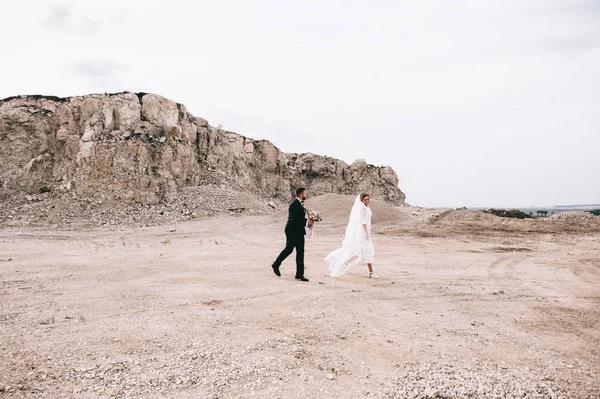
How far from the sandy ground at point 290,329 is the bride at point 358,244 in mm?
342

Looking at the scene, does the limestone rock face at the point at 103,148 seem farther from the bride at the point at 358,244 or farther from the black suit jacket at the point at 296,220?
the bride at the point at 358,244

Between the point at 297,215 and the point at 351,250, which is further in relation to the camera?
the point at 351,250

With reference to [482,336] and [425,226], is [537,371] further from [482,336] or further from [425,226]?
[425,226]

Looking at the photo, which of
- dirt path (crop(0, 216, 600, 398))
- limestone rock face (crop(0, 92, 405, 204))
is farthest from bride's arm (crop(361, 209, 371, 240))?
limestone rock face (crop(0, 92, 405, 204))

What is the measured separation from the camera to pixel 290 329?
227 inches

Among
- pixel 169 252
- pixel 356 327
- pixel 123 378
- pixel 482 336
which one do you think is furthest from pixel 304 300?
pixel 169 252

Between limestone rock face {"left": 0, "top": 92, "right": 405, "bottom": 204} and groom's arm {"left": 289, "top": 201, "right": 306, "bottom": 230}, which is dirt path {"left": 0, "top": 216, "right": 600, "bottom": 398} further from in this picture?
limestone rock face {"left": 0, "top": 92, "right": 405, "bottom": 204}

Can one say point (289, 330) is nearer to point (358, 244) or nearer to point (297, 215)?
point (297, 215)

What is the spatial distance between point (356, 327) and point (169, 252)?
361 inches

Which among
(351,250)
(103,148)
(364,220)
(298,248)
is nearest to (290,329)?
(298,248)

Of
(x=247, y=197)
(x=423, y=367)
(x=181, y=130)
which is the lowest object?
(x=423, y=367)

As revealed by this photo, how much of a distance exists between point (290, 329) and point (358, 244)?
14.0 feet

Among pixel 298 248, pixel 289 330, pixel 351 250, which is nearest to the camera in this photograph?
pixel 289 330

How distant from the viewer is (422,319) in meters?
6.42
